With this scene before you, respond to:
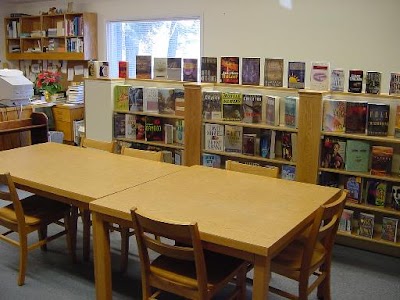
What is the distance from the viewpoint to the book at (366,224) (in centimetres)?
348

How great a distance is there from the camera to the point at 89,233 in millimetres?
3385

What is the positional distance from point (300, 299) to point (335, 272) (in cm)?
105

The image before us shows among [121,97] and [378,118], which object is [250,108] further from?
[121,97]

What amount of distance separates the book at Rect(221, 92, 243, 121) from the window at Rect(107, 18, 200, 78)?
2.16 m

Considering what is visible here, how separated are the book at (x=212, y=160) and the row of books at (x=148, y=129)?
0.33 meters

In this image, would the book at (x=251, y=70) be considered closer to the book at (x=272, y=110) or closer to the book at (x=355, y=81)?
the book at (x=272, y=110)

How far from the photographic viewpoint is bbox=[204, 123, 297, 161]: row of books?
12.5 feet

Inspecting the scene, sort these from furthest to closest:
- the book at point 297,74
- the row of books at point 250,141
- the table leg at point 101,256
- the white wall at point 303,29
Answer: the white wall at point 303,29, the row of books at point 250,141, the book at point 297,74, the table leg at point 101,256

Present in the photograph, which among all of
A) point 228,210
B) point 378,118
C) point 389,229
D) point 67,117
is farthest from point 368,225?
point 67,117

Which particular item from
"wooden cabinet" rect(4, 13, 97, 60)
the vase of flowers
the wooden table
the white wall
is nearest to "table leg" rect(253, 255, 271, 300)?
the wooden table

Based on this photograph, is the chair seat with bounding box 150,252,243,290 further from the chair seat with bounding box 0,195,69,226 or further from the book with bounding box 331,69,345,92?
the book with bounding box 331,69,345,92

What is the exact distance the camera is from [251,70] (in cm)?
392

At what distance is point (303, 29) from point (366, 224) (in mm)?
2432

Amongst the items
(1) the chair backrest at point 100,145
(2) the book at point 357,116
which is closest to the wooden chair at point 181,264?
(1) the chair backrest at point 100,145
